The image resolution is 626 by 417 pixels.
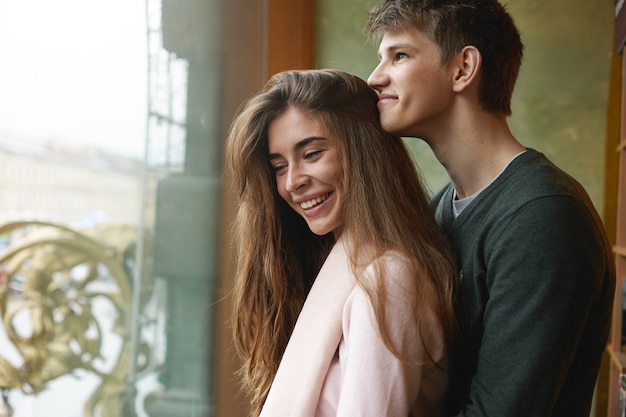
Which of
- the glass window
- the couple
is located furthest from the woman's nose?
the glass window

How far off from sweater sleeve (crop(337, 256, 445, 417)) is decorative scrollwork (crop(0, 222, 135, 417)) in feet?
2.96

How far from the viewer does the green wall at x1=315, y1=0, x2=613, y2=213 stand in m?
3.77

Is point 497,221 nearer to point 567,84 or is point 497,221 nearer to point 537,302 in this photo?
point 537,302

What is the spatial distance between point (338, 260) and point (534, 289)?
43cm

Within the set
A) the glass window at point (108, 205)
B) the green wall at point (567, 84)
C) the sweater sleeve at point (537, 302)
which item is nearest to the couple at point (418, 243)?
the sweater sleeve at point (537, 302)

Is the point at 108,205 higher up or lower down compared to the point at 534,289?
higher up

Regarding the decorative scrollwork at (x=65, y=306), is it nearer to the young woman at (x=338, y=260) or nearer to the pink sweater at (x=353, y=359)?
the young woman at (x=338, y=260)

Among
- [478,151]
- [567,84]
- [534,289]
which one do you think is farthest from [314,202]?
[567,84]

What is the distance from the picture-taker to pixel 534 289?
1321 mm

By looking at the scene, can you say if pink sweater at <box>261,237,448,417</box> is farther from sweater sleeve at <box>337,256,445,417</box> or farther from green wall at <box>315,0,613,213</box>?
green wall at <box>315,0,613,213</box>

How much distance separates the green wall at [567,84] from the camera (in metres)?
3.77

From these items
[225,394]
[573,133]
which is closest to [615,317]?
[573,133]

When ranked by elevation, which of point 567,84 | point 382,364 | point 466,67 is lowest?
point 382,364

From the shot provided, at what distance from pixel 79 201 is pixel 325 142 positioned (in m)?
0.86
